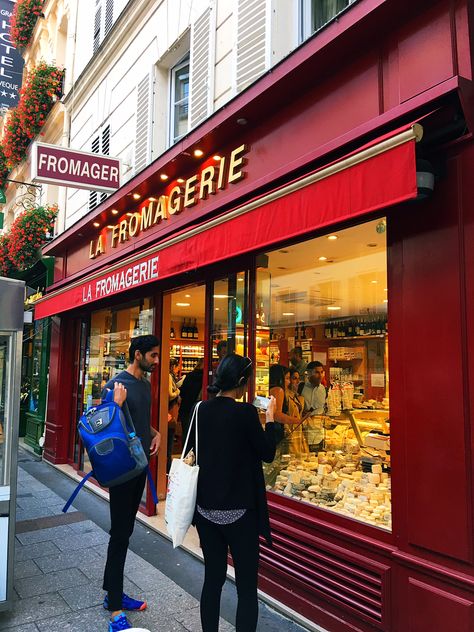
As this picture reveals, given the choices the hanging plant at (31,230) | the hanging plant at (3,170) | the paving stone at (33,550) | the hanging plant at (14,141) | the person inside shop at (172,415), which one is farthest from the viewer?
the hanging plant at (3,170)

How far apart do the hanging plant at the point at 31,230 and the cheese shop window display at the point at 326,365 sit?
27.3 ft

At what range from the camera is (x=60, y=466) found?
31.0 feet

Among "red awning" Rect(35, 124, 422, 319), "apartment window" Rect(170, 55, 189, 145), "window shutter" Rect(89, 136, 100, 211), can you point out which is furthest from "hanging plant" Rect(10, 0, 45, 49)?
"red awning" Rect(35, 124, 422, 319)

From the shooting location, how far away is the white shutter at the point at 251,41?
504cm

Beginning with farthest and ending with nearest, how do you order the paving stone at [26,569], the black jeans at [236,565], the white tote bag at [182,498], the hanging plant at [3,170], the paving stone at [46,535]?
the hanging plant at [3,170] → the paving stone at [46,535] → the paving stone at [26,569] → the white tote bag at [182,498] → the black jeans at [236,565]

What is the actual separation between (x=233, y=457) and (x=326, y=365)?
2358 millimetres

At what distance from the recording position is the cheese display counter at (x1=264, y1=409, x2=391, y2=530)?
3717mm

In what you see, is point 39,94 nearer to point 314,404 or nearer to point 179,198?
point 179,198

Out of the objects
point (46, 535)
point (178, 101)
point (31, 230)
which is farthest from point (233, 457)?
point (31, 230)

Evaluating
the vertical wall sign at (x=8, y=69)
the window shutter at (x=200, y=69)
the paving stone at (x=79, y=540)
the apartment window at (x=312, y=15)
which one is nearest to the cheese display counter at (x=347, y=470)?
the paving stone at (x=79, y=540)

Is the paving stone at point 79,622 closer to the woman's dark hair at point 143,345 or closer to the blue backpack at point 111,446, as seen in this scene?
the blue backpack at point 111,446

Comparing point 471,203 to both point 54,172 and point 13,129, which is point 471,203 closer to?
point 54,172

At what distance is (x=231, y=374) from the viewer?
9.39 ft

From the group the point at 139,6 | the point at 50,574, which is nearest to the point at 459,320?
the point at 50,574
